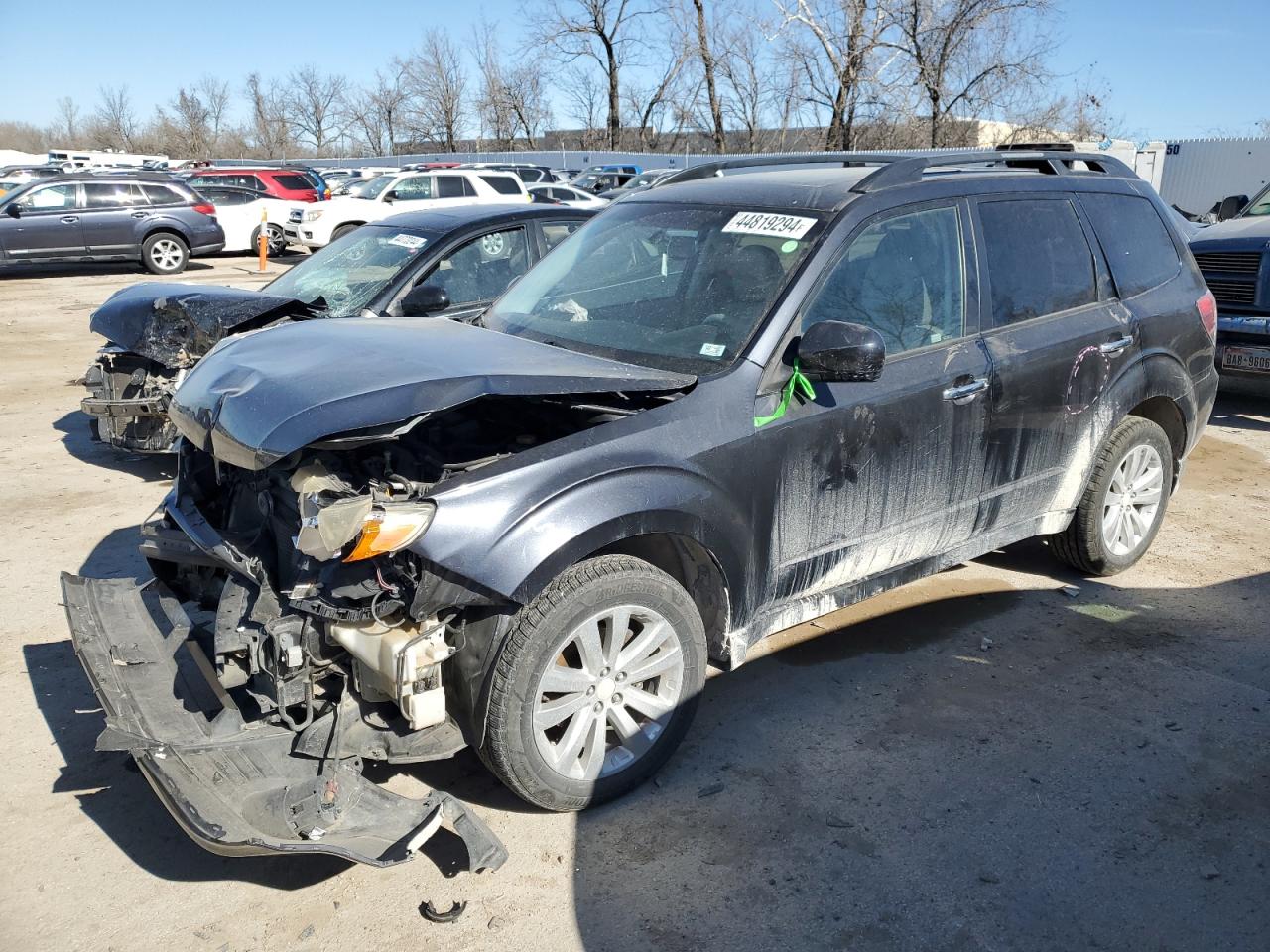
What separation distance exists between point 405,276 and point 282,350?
124 inches

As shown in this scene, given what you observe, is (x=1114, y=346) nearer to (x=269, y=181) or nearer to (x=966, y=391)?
(x=966, y=391)

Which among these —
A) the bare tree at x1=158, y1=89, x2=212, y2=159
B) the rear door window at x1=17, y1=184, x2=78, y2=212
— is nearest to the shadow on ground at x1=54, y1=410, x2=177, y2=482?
the rear door window at x1=17, y1=184, x2=78, y2=212

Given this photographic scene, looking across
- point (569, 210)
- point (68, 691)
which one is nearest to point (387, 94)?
point (569, 210)

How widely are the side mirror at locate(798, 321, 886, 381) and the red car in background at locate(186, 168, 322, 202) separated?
2207cm

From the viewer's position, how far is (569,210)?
745cm

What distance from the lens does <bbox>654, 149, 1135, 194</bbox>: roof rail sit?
410 cm

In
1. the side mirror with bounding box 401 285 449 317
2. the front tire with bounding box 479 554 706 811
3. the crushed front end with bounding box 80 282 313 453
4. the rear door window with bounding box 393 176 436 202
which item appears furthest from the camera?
the rear door window with bounding box 393 176 436 202

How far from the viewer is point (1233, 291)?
354 inches

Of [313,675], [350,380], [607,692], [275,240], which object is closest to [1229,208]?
[607,692]

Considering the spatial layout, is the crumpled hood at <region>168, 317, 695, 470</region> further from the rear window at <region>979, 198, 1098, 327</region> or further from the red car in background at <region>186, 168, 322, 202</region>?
the red car in background at <region>186, 168, 322, 202</region>

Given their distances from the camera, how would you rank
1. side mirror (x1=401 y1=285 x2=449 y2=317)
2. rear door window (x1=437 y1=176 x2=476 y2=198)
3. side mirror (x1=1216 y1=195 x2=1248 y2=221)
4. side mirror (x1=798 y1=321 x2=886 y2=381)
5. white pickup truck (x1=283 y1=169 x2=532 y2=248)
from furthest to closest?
1. rear door window (x1=437 y1=176 x2=476 y2=198)
2. white pickup truck (x1=283 y1=169 x2=532 y2=248)
3. side mirror (x1=1216 y1=195 x2=1248 y2=221)
4. side mirror (x1=401 y1=285 x2=449 y2=317)
5. side mirror (x1=798 y1=321 x2=886 y2=381)

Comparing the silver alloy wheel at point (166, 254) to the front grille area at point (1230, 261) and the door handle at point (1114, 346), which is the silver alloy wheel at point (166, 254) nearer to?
the front grille area at point (1230, 261)

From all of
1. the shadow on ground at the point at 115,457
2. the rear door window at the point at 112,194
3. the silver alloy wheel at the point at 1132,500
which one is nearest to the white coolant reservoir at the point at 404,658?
the silver alloy wheel at the point at 1132,500

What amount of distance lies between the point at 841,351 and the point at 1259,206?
9.53 meters
